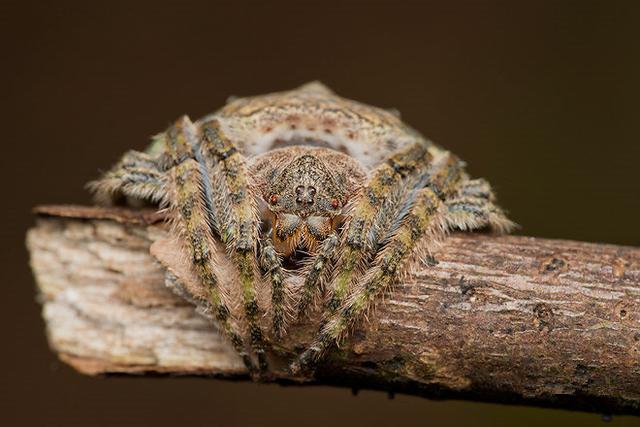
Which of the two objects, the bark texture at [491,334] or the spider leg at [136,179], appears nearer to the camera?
the bark texture at [491,334]

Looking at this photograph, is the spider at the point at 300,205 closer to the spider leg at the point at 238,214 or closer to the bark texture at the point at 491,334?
the spider leg at the point at 238,214

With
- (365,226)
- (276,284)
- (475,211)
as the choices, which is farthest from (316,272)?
(475,211)

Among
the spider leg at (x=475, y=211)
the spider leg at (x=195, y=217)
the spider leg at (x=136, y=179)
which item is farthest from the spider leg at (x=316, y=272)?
the spider leg at (x=136, y=179)

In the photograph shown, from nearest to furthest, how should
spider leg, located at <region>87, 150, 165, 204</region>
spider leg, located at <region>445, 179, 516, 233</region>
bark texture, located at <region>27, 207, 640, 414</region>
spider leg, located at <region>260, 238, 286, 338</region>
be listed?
spider leg, located at <region>260, 238, 286, 338</region>, bark texture, located at <region>27, 207, 640, 414</region>, spider leg, located at <region>445, 179, 516, 233</region>, spider leg, located at <region>87, 150, 165, 204</region>

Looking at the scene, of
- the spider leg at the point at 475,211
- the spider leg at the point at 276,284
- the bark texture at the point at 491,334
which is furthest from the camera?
the spider leg at the point at 475,211

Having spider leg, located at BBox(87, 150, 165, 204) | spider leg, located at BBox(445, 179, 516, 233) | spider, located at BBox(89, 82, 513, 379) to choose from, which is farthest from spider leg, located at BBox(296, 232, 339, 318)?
spider leg, located at BBox(87, 150, 165, 204)

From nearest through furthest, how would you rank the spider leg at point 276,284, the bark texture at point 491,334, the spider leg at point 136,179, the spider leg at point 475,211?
1. the spider leg at point 276,284
2. the bark texture at point 491,334
3. the spider leg at point 475,211
4. the spider leg at point 136,179

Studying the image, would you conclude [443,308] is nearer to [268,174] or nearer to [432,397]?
[432,397]

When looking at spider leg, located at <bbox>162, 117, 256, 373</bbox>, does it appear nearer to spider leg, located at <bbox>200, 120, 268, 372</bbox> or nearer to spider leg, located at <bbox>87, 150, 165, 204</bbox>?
spider leg, located at <bbox>200, 120, 268, 372</bbox>
